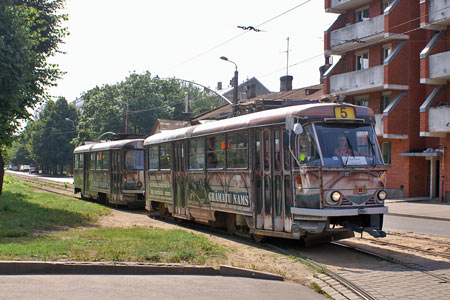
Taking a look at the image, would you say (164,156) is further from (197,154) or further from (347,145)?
(347,145)

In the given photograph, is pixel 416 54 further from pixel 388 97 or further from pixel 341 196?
pixel 341 196

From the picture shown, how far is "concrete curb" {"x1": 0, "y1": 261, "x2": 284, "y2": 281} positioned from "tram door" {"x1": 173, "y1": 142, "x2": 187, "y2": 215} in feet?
24.6

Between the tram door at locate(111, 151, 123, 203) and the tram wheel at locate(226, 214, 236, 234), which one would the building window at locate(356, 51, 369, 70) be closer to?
the tram door at locate(111, 151, 123, 203)

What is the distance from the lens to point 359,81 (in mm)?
32219

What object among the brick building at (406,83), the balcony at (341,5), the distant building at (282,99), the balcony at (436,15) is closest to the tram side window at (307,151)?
the distant building at (282,99)

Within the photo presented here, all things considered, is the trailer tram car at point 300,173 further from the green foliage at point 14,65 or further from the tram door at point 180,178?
the green foliage at point 14,65

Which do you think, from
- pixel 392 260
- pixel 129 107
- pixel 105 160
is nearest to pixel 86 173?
pixel 105 160

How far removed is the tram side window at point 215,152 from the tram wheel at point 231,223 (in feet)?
4.26

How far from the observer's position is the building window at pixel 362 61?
3362cm

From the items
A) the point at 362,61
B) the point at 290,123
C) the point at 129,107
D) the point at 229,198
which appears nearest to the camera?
the point at 290,123

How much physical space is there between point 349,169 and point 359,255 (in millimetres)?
1641

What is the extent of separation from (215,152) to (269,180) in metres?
2.87

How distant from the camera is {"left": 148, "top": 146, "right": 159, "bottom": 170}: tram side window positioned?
18.3m

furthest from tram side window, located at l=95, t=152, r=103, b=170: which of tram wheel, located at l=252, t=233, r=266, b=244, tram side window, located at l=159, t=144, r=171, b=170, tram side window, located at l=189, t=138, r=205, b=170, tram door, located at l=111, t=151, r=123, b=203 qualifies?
tram wheel, located at l=252, t=233, r=266, b=244
